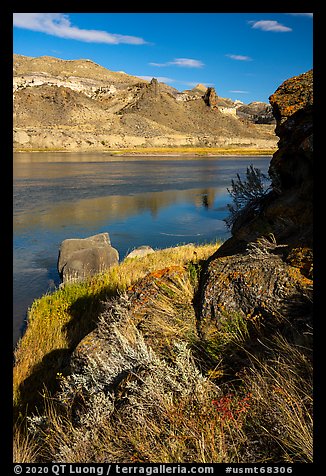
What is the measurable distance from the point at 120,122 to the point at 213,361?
427 ft

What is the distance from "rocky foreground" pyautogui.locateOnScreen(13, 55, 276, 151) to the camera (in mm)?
102250

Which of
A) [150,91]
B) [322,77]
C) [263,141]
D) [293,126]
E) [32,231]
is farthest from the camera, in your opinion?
[150,91]

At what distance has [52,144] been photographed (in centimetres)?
9950

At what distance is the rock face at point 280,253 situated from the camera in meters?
3.58

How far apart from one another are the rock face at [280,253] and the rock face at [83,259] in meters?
6.36

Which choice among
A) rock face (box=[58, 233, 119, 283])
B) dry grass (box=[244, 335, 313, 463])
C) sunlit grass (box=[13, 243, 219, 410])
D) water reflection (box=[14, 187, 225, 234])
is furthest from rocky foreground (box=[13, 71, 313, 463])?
water reflection (box=[14, 187, 225, 234])

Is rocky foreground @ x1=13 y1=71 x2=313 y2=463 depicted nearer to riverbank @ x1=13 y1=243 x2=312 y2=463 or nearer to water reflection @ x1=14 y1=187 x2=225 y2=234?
riverbank @ x1=13 y1=243 x2=312 y2=463

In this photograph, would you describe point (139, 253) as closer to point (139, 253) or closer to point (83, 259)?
point (139, 253)

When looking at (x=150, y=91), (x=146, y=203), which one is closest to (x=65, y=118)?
(x=150, y=91)

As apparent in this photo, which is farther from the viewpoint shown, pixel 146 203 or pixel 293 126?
pixel 146 203

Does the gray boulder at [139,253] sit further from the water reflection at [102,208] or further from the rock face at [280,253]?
the rock face at [280,253]
